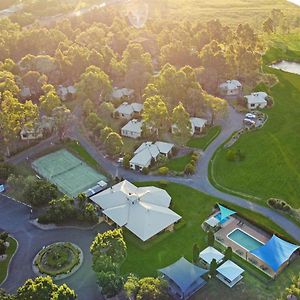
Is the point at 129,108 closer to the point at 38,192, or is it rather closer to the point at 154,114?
the point at 154,114

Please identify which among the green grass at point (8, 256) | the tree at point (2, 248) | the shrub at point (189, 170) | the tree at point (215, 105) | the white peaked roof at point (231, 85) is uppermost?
the tree at point (215, 105)

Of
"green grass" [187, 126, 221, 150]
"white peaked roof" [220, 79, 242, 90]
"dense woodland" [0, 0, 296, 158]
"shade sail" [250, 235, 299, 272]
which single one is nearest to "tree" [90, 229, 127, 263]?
"shade sail" [250, 235, 299, 272]

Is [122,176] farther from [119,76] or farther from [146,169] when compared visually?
[119,76]

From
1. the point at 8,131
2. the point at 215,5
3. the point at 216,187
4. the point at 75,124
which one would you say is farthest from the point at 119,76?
the point at 215,5

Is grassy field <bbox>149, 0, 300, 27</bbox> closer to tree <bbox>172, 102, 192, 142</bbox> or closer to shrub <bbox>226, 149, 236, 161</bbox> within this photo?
tree <bbox>172, 102, 192, 142</bbox>

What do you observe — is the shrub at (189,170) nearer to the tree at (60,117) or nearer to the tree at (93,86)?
the tree at (60,117)

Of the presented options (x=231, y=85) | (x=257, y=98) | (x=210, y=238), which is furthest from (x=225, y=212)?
(x=231, y=85)

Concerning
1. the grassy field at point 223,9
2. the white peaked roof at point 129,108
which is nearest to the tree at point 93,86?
the white peaked roof at point 129,108
